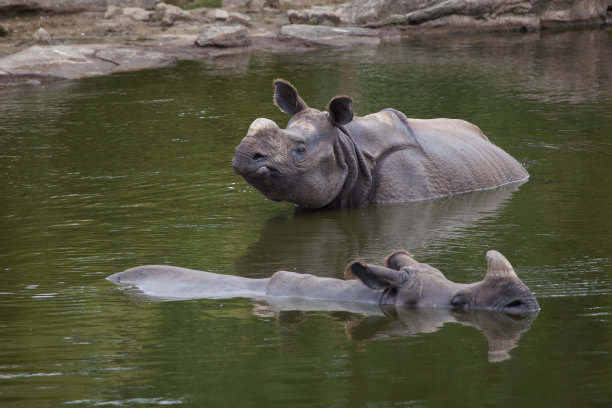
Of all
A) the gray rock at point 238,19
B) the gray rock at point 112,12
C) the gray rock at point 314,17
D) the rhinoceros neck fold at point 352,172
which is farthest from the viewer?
the gray rock at point 112,12

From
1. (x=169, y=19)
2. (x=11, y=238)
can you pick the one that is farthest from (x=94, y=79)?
(x=11, y=238)

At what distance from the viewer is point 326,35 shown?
2692cm

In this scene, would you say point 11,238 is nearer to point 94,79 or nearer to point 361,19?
point 94,79

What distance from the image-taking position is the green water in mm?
5734

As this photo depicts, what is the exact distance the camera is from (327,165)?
10008 mm

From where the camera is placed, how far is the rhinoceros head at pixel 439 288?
260 inches

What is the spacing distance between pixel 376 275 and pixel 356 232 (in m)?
3.07

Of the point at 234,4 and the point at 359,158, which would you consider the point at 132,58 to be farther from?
the point at 359,158

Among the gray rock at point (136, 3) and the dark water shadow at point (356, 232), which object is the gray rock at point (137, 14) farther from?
the dark water shadow at point (356, 232)

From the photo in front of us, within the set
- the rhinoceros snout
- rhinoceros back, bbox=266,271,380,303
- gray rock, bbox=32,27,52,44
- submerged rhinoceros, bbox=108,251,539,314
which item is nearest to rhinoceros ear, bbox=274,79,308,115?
the rhinoceros snout

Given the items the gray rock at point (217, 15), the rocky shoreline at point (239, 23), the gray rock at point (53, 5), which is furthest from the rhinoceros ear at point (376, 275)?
the gray rock at point (53, 5)

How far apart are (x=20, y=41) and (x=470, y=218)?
59.9 ft

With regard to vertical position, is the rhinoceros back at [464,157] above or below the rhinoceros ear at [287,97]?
below

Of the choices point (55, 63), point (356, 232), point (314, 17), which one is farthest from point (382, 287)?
point (314, 17)
